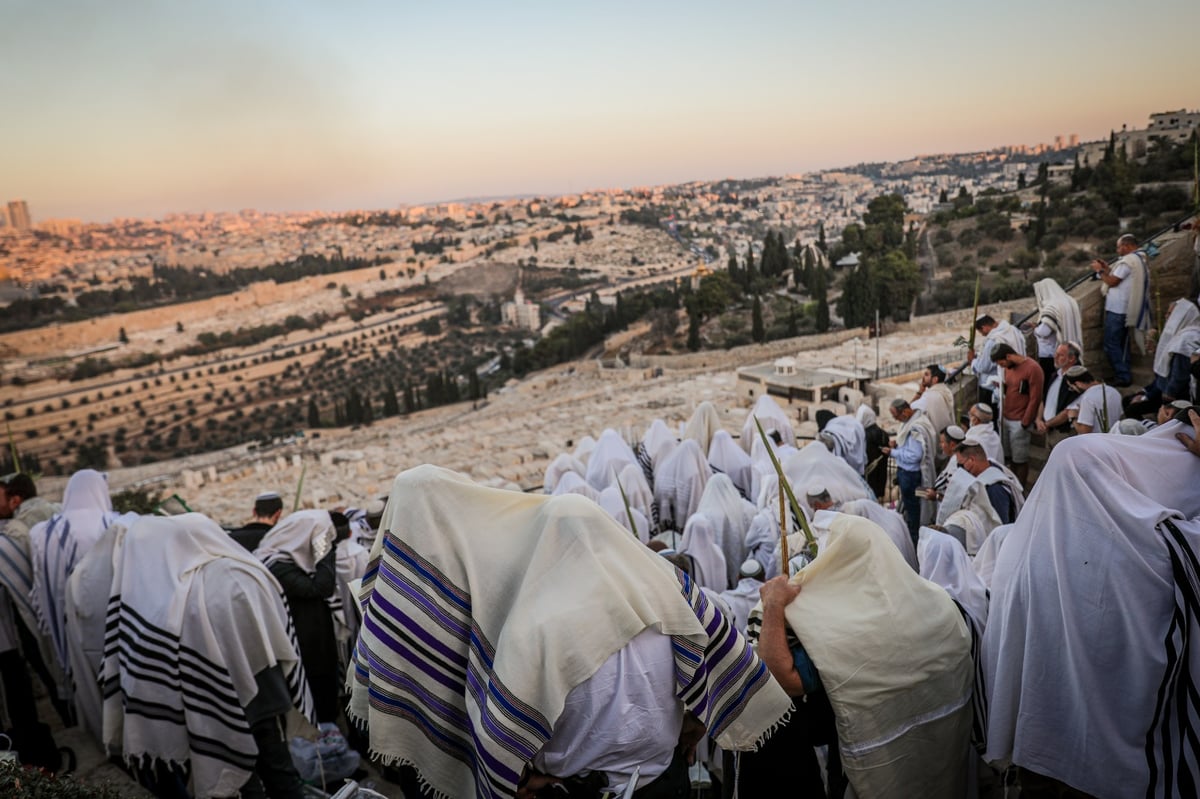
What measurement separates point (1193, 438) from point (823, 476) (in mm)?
2058

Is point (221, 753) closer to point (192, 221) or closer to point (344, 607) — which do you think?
point (344, 607)

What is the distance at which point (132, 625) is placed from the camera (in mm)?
2371

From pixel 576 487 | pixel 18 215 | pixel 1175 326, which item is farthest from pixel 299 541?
pixel 18 215

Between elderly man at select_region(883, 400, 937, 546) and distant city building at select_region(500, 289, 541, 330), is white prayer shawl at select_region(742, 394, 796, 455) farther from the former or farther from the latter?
distant city building at select_region(500, 289, 541, 330)

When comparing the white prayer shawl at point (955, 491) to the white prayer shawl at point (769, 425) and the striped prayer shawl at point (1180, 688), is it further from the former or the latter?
the white prayer shawl at point (769, 425)

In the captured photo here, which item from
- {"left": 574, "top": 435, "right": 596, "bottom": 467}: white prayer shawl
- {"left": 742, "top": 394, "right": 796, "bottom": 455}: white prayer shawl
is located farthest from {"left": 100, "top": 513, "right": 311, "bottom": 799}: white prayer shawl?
{"left": 574, "top": 435, "right": 596, "bottom": 467}: white prayer shawl

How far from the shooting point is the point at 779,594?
183 cm

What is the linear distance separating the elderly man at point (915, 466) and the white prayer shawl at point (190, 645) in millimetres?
3675

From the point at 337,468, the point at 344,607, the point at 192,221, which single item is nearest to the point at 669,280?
the point at 337,468

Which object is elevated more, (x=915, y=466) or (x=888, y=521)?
(x=888, y=521)

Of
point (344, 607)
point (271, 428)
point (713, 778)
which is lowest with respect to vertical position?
point (271, 428)

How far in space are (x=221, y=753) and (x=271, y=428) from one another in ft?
150

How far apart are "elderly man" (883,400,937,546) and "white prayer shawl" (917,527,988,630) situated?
7.69 feet

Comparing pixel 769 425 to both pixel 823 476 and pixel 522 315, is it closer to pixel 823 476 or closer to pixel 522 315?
pixel 823 476
